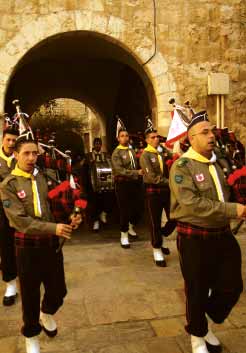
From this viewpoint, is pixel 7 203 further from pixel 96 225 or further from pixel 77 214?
pixel 96 225

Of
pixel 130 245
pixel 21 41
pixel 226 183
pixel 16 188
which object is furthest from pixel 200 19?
pixel 16 188

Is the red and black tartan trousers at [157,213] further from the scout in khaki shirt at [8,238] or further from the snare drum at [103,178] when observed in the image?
the snare drum at [103,178]

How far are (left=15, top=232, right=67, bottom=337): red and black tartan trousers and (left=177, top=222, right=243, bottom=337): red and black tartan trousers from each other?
104 cm

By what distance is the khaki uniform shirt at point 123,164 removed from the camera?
6.75m

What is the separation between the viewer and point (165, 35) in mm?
7484

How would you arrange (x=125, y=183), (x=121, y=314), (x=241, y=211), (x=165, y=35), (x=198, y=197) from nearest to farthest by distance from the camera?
1. (x=241, y=211)
2. (x=198, y=197)
3. (x=121, y=314)
4. (x=125, y=183)
5. (x=165, y=35)

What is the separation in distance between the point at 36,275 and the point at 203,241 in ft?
4.35

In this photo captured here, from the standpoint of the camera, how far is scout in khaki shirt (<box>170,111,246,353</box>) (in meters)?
3.21

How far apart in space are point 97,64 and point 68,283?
28.6ft

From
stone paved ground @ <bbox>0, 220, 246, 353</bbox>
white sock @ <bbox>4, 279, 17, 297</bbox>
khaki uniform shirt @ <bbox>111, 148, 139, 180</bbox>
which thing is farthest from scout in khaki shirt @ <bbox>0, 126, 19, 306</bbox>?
Result: khaki uniform shirt @ <bbox>111, 148, 139, 180</bbox>

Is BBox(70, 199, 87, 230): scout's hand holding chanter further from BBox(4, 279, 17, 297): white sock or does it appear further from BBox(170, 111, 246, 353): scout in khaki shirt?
BBox(4, 279, 17, 297): white sock

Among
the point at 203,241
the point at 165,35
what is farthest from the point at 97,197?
the point at 203,241

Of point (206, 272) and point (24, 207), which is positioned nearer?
point (206, 272)

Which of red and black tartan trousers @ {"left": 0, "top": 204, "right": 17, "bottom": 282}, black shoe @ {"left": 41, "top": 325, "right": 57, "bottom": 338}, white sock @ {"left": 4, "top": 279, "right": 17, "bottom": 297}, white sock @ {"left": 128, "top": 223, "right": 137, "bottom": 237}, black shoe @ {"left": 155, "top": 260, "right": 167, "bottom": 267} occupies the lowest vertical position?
white sock @ {"left": 128, "top": 223, "right": 137, "bottom": 237}
